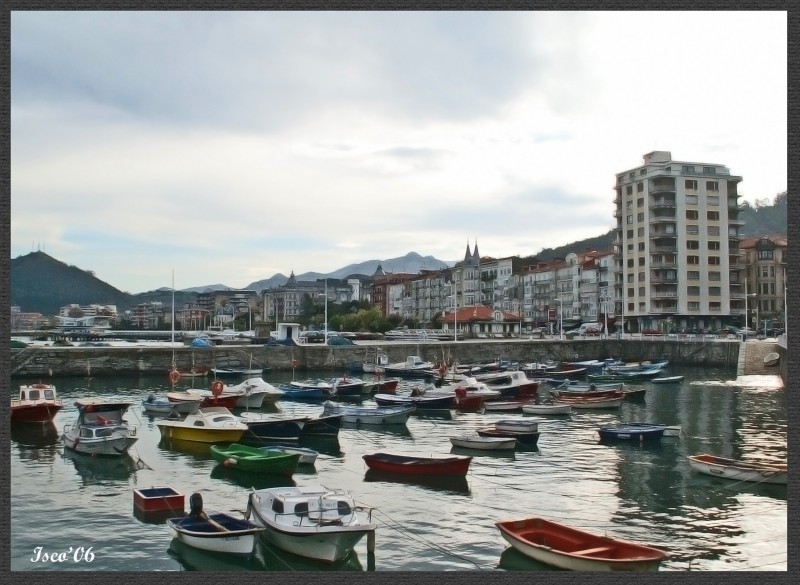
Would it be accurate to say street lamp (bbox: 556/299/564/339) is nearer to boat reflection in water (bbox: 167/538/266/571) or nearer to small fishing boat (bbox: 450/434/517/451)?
small fishing boat (bbox: 450/434/517/451)

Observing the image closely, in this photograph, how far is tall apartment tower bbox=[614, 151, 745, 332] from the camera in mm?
127125

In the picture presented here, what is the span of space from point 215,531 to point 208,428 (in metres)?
18.3

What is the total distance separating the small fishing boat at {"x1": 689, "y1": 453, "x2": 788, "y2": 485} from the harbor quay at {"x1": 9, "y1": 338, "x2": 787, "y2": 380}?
45402 mm

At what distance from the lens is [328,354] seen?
95.7 metres

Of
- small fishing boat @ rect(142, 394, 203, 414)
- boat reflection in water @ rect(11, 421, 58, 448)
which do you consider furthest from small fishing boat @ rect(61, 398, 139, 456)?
small fishing boat @ rect(142, 394, 203, 414)

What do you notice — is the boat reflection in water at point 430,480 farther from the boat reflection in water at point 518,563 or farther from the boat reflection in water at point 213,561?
the boat reflection in water at point 213,561

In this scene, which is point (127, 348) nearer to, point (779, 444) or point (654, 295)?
point (779, 444)

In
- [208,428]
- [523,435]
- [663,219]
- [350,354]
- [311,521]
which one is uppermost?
[663,219]

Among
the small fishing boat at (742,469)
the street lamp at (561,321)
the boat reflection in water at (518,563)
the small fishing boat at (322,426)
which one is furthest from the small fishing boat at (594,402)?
the street lamp at (561,321)

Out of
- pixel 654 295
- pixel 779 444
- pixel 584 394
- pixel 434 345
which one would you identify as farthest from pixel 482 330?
pixel 779 444

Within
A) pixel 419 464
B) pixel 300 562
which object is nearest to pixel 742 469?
pixel 419 464

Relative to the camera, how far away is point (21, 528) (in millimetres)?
24750

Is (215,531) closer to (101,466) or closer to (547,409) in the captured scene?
(101,466)

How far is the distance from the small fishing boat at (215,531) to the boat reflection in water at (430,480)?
9.97m
